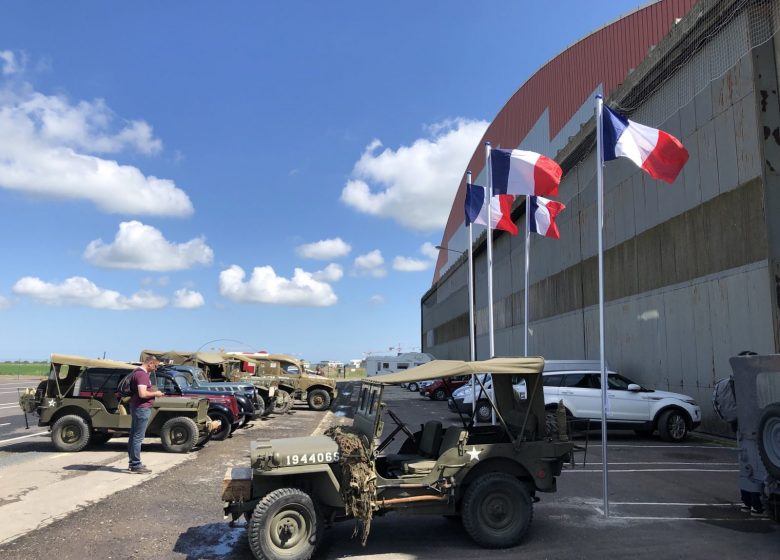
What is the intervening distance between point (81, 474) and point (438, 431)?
246 inches

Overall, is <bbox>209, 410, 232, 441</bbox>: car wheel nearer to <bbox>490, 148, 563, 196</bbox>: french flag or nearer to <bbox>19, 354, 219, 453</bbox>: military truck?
<bbox>19, 354, 219, 453</bbox>: military truck

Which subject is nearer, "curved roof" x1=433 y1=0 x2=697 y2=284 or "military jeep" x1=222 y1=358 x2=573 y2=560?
"military jeep" x1=222 y1=358 x2=573 y2=560

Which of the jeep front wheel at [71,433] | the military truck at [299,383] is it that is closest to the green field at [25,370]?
the military truck at [299,383]

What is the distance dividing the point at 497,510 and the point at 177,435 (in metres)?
8.00

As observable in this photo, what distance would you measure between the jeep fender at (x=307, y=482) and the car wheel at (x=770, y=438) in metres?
4.22

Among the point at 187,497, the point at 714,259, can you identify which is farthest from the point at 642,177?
the point at 187,497

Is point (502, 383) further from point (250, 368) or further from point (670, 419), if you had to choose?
point (250, 368)

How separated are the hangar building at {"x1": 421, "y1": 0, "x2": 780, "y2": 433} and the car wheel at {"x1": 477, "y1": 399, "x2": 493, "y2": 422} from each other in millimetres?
7932

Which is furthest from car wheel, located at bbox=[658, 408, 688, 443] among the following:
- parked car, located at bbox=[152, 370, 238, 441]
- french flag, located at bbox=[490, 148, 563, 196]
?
parked car, located at bbox=[152, 370, 238, 441]

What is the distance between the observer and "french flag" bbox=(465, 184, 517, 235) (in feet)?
44.0

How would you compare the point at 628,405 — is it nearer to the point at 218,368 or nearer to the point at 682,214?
the point at 682,214

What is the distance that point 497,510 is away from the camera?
19.1ft

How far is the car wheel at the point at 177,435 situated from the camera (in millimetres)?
11688

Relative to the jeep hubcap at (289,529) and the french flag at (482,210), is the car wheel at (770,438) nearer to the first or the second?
the jeep hubcap at (289,529)
